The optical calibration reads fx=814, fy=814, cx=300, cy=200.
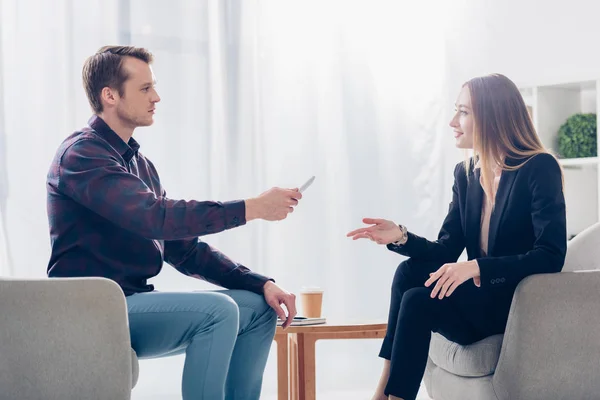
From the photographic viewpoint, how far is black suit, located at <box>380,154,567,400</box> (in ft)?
6.81

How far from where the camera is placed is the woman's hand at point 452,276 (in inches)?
80.6

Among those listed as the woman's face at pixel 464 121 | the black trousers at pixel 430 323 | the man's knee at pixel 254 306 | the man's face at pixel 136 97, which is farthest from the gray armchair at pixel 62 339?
the woman's face at pixel 464 121

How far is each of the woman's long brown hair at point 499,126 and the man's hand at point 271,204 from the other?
620mm

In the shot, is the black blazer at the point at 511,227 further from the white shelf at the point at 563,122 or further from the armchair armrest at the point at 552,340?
the white shelf at the point at 563,122

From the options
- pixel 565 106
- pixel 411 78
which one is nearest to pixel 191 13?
pixel 411 78

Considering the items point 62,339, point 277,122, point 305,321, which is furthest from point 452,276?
point 277,122

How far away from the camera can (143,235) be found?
77.8 inches

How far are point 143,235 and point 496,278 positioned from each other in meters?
0.89

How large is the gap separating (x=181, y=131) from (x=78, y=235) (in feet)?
4.73

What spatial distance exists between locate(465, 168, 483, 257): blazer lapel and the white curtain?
120 cm

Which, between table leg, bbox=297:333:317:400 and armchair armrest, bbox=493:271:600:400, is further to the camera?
table leg, bbox=297:333:317:400

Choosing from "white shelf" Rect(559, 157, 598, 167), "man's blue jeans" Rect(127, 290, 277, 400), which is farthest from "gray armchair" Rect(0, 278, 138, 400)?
"white shelf" Rect(559, 157, 598, 167)

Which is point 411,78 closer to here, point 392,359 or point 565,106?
point 565,106

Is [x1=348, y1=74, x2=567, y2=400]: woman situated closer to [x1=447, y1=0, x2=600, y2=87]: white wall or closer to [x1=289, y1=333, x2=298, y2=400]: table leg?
[x1=289, y1=333, x2=298, y2=400]: table leg
